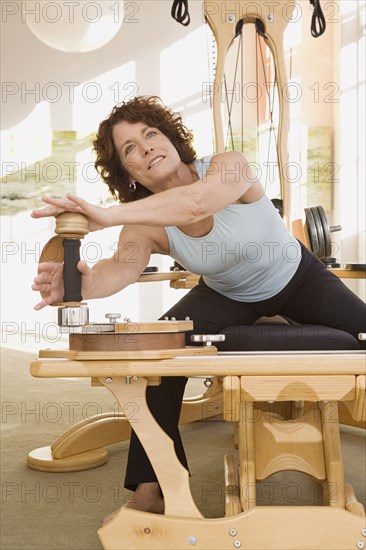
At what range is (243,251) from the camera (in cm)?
174

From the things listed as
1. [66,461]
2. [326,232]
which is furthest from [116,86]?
[66,461]

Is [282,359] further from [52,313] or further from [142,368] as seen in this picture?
[52,313]

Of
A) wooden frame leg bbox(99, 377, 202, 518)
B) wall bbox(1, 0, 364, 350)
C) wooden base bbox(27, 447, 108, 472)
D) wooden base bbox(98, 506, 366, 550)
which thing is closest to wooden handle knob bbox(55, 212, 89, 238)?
wooden frame leg bbox(99, 377, 202, 518)

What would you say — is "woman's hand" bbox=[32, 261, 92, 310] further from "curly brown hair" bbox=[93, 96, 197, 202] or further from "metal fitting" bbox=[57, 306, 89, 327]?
"curly brown hair" bbox=[93, 96, 197, 202]

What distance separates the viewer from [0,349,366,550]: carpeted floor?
181cm

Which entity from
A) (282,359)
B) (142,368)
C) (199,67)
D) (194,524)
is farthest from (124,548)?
(199,67)

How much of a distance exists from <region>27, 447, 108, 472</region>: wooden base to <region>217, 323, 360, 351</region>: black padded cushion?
95 centimetres

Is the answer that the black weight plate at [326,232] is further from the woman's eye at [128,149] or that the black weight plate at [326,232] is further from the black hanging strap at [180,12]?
the woman's eye at [128,149]

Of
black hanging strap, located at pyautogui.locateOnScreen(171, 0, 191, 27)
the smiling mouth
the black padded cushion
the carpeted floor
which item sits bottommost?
the carpeted floor

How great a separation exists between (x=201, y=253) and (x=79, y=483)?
0.88 metres

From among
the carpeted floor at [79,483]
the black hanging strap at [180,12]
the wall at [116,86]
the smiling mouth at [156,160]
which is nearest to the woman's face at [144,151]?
the smiling mouth at [156,160]

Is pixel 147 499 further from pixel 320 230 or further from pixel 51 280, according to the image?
pixel 320 230

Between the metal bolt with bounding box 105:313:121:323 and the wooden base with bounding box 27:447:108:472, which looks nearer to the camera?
the metal bolt with bounding box 105:313:121:323

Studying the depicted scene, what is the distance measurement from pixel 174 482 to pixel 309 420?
43cm
